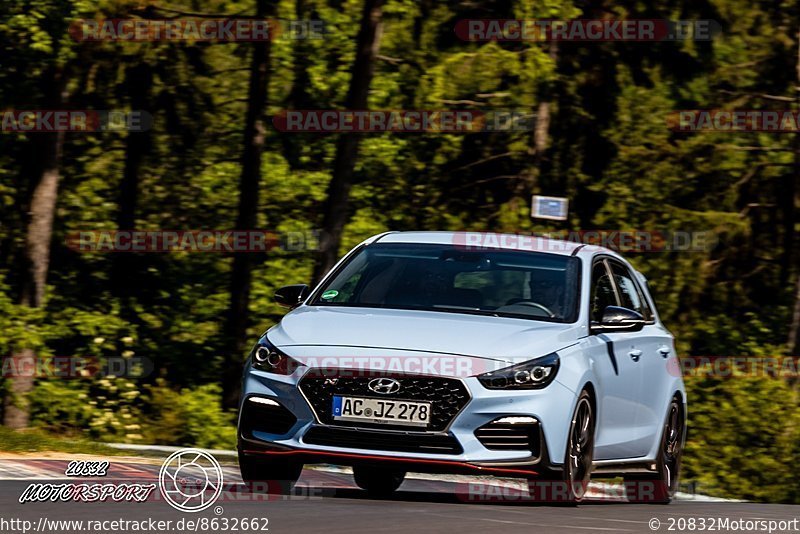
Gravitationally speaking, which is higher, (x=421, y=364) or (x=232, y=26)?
(x=232, y=26)

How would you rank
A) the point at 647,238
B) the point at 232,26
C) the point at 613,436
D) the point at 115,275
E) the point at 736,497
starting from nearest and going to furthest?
the point at 613,436 < the point at 736,497 < the point at 232,26 < the point at 647,238 < the point at 115,275

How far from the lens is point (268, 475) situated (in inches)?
386

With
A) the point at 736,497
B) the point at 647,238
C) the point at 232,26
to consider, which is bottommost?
the point at 736,497

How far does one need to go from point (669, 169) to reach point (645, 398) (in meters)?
23.2

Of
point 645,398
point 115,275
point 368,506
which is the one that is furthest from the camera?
point 115,275

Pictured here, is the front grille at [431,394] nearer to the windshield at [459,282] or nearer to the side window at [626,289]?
the windshield at [459,282]

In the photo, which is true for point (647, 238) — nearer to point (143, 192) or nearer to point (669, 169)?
point (669, 169)

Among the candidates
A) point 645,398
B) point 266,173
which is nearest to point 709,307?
point 266,173

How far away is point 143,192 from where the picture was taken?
123 ft

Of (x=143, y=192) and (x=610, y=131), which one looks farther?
(x=143, y=192)
